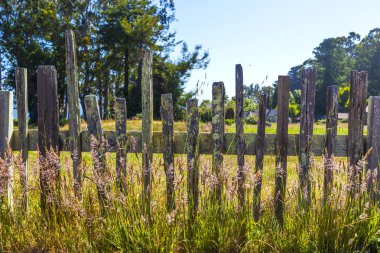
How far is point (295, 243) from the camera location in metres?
3.00

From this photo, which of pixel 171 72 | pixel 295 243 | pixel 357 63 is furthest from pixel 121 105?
pixel 357 63

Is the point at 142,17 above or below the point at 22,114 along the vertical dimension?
above

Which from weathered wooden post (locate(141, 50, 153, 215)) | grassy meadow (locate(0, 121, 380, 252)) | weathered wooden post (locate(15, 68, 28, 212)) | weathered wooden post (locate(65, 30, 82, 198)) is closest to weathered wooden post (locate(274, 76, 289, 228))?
grassy meadow (locate(0, 121, 380, 252))

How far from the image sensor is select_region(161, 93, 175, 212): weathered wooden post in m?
3.59

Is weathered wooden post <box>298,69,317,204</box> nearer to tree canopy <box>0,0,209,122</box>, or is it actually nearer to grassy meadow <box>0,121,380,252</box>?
grassy meadow <box>0,121,380,252</box>

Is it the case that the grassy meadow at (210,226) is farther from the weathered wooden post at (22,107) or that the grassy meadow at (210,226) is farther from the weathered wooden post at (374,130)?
the weathered wooden post at (22,107)

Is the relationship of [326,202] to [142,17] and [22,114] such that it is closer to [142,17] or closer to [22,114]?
[22,114]

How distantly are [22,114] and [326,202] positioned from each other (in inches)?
117

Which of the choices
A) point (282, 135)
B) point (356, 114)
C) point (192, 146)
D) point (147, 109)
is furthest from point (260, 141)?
point (147, 109)

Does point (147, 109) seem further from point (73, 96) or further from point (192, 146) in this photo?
point (73, 96)

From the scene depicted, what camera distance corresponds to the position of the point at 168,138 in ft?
12.1

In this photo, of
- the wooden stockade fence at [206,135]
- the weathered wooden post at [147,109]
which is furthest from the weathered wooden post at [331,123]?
the weathered wooden post at [147,109]

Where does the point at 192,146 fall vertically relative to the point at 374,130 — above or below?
below

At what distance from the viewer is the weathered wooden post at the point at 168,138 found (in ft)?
11.8
